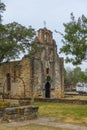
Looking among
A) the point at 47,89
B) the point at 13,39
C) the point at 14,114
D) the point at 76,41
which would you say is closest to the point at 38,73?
the point at 47,89

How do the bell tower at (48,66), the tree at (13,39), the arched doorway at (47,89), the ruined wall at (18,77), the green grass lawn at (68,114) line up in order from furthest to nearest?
the arched doorway at (47,89)
the bell tower at (48,66)
the ruined wall at (18,77)
the tree at (13,39)
the green grass lawn at (68,114)

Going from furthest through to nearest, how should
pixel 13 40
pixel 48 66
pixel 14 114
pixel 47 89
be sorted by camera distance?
1. pixel 47 89
2. pixel 48 66
3. pixel 13 40
4. pixel 14 114

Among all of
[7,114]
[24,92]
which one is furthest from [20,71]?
[7,114]

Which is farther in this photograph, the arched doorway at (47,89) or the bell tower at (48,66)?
the arched doorway at (47,89)

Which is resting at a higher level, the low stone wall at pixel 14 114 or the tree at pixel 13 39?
the tree at pixel 13 39

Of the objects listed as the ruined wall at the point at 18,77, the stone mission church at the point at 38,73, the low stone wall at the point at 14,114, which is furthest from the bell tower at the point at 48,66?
the low stone wall at the point at 14,114

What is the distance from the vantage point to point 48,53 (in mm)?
Answer: 45000

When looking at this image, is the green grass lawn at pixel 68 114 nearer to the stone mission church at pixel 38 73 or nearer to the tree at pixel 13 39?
the tree at pixel 13 39

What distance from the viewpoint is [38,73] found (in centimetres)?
4241

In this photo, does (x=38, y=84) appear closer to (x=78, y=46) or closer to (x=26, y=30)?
(x=26, y=30)

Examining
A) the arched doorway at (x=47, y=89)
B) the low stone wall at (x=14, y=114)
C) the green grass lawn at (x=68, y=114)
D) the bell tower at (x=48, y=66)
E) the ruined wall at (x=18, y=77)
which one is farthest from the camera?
the arched doorway at (x=47, y=89)

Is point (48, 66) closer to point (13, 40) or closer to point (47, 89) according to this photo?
point (47, 89)

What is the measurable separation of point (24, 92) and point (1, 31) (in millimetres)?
12772

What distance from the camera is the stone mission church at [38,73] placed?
41656 millimetres
